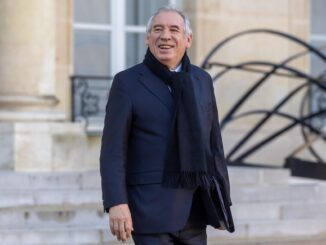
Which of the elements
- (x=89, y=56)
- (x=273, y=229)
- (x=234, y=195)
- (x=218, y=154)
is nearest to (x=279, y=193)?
(x=234, y=195)

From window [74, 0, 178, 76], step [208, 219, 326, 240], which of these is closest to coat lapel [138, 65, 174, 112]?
step [208, 219, 326, 240]

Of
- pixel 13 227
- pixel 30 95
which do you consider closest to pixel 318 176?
pixel 30 95

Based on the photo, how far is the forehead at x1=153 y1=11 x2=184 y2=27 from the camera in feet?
15.4

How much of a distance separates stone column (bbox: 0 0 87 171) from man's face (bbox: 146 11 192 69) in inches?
226

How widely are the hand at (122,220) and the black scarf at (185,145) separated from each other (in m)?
0.23

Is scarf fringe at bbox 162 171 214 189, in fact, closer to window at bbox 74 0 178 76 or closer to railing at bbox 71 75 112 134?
railing at bbox 71 75 112 134

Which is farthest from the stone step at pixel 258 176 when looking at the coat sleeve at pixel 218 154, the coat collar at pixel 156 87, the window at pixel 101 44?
the coat collar at pixel 156 87

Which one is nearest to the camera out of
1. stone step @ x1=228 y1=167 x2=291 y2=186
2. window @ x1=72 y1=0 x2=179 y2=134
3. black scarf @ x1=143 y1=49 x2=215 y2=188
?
black scarf @ x1=143 y1=49 x2=215 y2=188

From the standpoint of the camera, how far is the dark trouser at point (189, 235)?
468 centimetres

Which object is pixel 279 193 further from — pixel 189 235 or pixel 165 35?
pixel 165 35

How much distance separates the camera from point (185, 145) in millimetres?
4645

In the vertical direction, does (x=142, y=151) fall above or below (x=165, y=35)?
below

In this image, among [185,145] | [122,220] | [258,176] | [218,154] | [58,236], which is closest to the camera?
[122,220]

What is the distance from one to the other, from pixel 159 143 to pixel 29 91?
6103 millimetres
